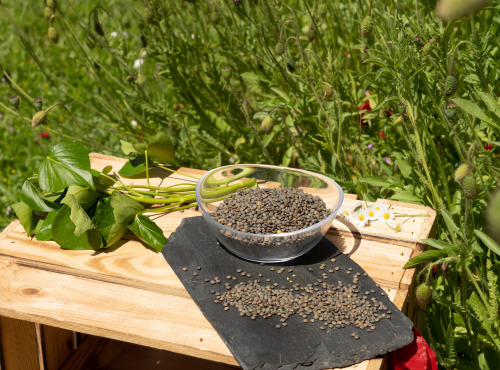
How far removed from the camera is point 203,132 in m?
2.66

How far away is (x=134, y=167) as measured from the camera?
6.64 feet

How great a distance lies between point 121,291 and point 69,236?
269mm

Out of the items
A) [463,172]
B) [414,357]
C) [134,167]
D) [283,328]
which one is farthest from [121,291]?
[463,172]

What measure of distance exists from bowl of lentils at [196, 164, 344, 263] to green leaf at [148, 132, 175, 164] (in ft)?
0.90

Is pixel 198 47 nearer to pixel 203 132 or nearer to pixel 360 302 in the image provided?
pixel 203 132

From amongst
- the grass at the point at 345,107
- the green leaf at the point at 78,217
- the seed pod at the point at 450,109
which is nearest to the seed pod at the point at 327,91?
the grass at the point at 345,107

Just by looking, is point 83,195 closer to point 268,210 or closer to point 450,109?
point 268,210

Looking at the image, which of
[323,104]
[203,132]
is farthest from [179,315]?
[203,132]

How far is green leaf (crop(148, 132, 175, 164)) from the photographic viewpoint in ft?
6.50

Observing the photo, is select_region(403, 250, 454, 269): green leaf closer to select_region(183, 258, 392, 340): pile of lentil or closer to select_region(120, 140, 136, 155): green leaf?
select_region(183, 258, 392, 340): pile of lentil

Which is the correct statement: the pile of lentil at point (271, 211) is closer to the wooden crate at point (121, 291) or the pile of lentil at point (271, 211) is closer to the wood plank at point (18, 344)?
the wooden crate at point (121, 291)

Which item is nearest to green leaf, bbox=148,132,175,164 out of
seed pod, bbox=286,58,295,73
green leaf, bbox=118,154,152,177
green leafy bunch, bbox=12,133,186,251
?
green leaf, bbox=118,154,152,177

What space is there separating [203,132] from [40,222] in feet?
3.43

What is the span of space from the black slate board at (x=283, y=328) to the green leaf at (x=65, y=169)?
0.34m
